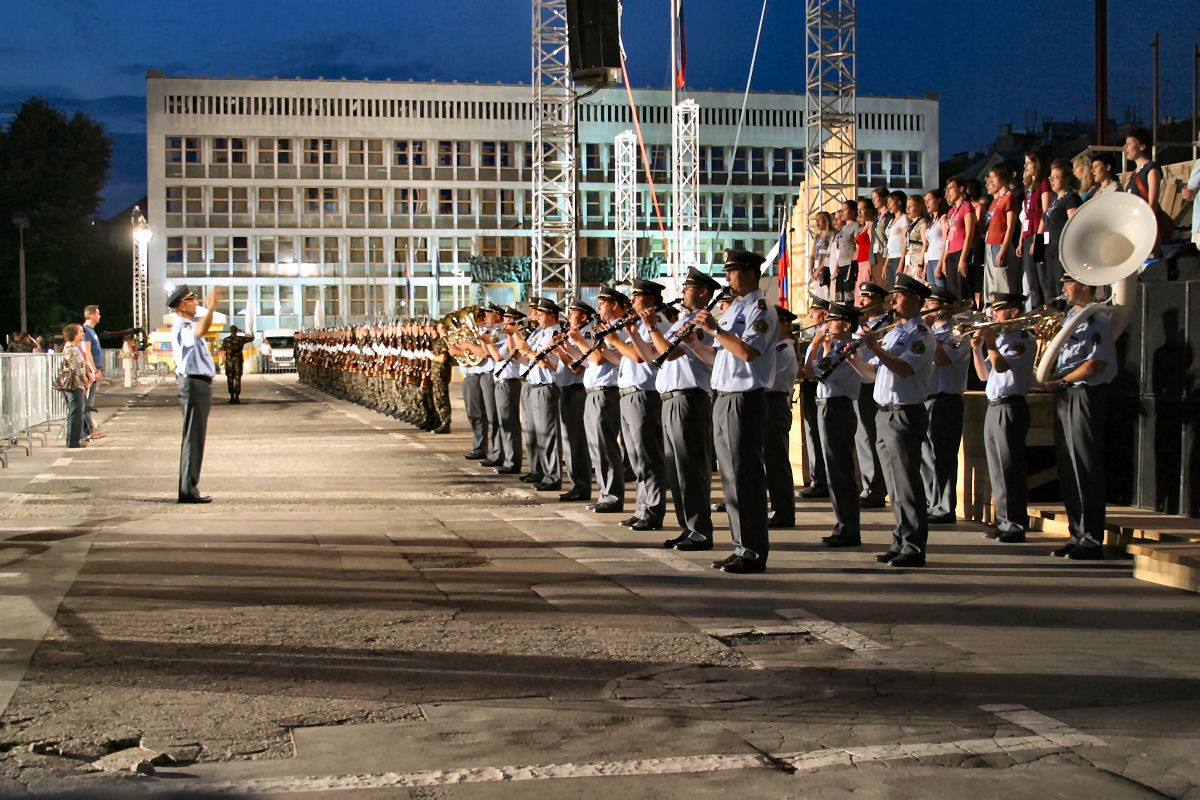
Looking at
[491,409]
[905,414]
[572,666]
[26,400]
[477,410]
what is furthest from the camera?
[26,400]

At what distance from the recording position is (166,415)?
3119 cm

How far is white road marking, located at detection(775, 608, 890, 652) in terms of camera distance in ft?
A: 23.4

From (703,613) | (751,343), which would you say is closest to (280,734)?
(703,613)

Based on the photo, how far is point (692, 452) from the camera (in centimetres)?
1065

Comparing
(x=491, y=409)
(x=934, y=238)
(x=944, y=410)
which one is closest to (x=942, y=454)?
(x=944, y=410)

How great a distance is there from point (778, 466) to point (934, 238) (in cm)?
562

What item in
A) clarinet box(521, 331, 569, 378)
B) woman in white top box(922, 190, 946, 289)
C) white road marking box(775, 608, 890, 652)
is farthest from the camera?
woman in white top box(922, 190, 946, 289)

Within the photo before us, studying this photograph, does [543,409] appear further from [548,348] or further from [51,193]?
[51,193]

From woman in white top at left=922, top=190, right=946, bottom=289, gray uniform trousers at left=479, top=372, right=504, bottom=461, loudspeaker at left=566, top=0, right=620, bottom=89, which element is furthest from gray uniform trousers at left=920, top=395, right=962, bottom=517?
loudspeaker at left=566, top=0, right=620, bottom=89

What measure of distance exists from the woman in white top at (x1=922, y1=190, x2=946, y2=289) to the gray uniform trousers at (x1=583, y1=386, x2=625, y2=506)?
509 centimetres

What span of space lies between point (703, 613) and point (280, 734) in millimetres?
3077

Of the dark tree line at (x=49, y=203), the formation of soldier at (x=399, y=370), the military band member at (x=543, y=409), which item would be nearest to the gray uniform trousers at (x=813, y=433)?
the military band member at (x=543, y=409)

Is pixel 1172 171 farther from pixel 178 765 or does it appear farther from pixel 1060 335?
pixel 178 765

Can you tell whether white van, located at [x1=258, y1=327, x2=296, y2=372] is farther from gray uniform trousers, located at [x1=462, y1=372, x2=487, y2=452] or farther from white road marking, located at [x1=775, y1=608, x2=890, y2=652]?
white road marking, located at [x1=775, y1=608, x2=890, y2=652]
